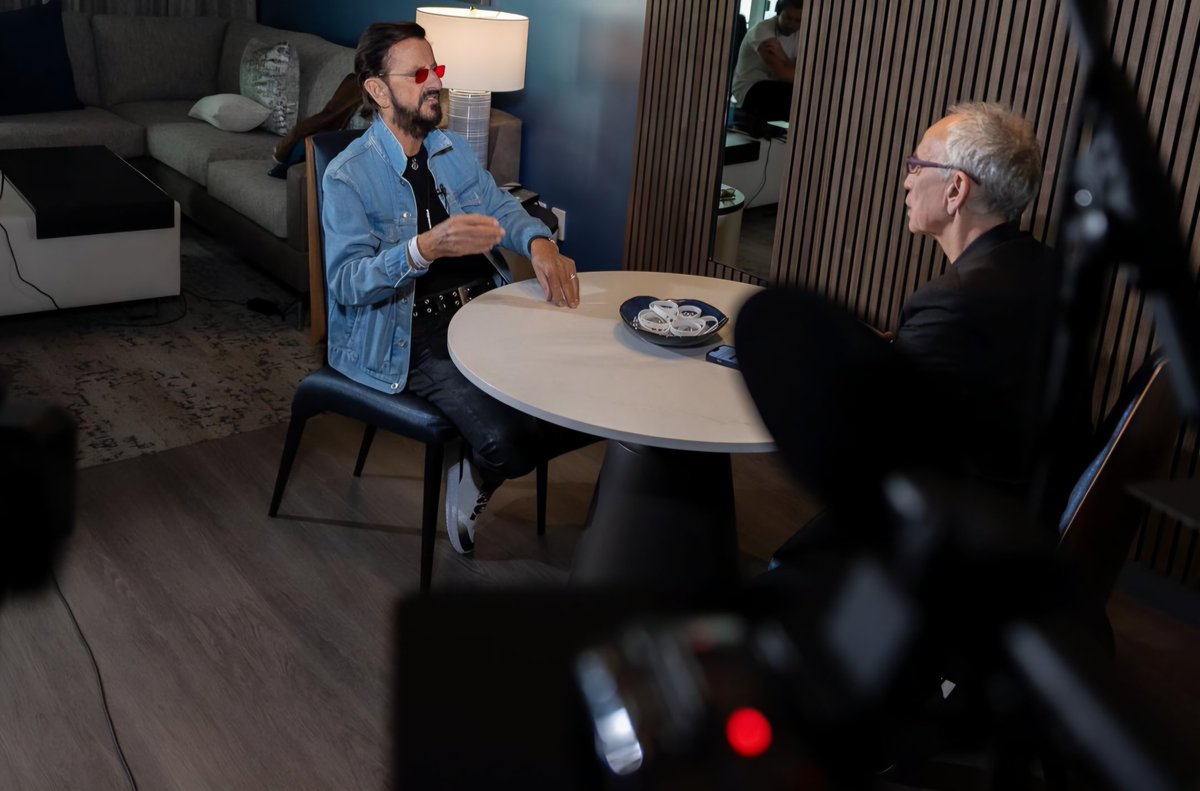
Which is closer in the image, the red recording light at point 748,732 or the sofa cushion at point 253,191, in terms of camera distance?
the red recording light at point 748,732

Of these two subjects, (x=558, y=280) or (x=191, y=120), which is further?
(x=191, y=120)

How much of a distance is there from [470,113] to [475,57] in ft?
0.75

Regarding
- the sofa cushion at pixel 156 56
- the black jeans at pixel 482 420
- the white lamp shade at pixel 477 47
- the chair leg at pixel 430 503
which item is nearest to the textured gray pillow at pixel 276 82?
the sofa cushion at pixel 156 56

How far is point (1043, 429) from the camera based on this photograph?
369 millimetres

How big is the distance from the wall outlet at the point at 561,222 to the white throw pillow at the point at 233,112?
5.75 feet

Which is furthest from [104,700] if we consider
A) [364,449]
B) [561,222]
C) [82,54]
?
[82,54]

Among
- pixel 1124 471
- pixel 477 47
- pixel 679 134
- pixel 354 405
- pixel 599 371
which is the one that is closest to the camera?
pixel 1124 471

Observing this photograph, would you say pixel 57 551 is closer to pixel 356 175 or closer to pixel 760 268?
pixel 356 175

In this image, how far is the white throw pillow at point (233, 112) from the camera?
5.18 metres

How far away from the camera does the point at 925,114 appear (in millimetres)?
3025

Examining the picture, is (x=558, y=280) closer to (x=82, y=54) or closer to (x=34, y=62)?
(x=34, y=62)

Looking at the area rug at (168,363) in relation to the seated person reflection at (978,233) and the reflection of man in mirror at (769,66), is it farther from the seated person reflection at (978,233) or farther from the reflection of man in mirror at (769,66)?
the seated person reflection at (978,233)

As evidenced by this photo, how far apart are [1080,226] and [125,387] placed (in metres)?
3.62

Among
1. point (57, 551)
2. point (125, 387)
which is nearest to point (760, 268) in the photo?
point (125, 387)
